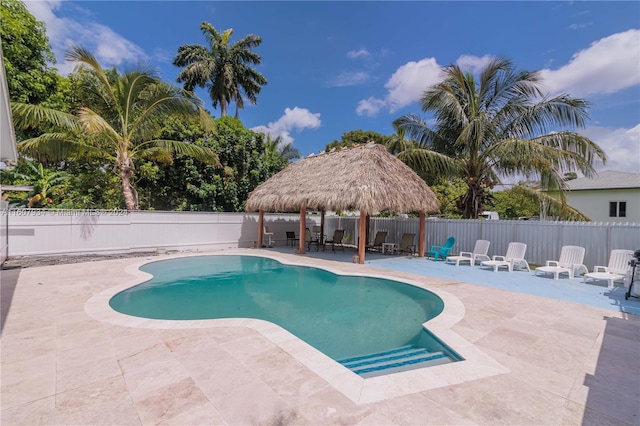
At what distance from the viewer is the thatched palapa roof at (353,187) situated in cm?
1086

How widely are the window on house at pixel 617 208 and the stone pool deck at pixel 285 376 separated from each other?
64.4ft

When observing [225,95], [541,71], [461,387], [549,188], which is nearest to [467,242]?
[549,188]

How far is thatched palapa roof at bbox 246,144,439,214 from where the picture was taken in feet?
35.6

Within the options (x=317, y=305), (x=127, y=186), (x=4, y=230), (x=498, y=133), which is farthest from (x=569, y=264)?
(x=4, y=230)

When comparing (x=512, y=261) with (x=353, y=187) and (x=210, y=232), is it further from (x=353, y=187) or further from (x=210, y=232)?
(x=210, y=232)

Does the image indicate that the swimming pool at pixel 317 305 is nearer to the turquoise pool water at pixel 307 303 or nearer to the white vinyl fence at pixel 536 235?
the turquoise pool water at pixel 307 303

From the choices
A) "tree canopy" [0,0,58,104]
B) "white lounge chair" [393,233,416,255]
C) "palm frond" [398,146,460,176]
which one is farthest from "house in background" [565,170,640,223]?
"tree canopy" [0,0,58,104]

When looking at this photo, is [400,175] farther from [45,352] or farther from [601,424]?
[45,352]

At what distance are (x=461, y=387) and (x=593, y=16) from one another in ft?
42.6

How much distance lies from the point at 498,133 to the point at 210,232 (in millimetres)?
13770

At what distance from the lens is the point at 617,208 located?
62.7 feet

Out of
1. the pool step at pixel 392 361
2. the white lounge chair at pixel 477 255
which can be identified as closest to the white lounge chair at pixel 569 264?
the white lounge chair at pixel 477 255

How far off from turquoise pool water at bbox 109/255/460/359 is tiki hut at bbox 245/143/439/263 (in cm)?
284

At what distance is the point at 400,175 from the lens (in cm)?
1252
